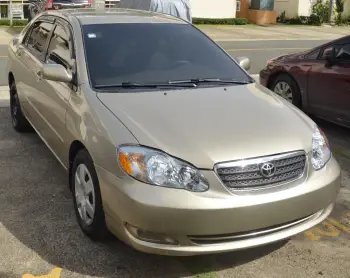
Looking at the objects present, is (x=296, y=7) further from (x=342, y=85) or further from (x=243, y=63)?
(x=243, y=63)

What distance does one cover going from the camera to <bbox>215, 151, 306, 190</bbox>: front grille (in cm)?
306

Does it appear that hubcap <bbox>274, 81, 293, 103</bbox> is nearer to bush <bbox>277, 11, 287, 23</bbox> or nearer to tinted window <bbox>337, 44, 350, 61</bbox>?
tinted window <bbox>337, 44, 350, 61</bbox>

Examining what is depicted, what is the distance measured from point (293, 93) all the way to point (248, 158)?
404 centimetres

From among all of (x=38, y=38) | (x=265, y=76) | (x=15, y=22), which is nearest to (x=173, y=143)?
(x=38, y=38)

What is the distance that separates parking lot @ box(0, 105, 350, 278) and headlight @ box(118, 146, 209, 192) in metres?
0.66

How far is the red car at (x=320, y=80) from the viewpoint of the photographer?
19.9 feet

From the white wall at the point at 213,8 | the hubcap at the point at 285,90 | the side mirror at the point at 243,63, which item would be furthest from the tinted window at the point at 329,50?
the white wall at the point at 213,8

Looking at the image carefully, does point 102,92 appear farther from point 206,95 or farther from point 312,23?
point 312,23

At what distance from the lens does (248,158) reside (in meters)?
3.12

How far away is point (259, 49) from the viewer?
51.0 ft

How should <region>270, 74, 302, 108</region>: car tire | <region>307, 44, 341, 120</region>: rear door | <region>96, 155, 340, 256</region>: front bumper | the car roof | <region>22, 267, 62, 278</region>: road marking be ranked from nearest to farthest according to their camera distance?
<region>96, 155, 340, 256</region>: front bumper, <region>22, 267, 62, 278</region>: road marking, the car roof, <region>307, 44, 341, 120</region>: rear door, <region>270, 74, 302, 108</region>: car tire

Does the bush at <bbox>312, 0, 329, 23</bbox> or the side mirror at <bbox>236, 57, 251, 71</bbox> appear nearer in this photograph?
the side mirror at <bbox>236, 57, 251, 71</bbox>

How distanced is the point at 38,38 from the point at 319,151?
3244 millimetres

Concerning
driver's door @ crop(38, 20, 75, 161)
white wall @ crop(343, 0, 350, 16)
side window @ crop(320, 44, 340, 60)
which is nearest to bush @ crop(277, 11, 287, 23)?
white wall @ crop(343, 0, 350, 16)
